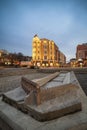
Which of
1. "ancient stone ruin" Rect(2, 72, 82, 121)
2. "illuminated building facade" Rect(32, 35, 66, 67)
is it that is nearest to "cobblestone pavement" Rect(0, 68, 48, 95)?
"ancient stone ruin" Rect(2, 72, 82, 121)

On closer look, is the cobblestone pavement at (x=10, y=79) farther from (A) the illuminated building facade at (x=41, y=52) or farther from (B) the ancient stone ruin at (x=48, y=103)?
(A) the illuminated building facade at (x=41, y=52)

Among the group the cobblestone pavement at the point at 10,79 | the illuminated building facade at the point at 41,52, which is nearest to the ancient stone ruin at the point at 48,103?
the cobblestone pavement at the point at 10,79

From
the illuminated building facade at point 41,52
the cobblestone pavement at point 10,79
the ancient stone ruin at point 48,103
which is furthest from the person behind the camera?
the illuminated building facade at point 41,52

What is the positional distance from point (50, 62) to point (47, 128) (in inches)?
2703

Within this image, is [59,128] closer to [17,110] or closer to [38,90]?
[38,90]

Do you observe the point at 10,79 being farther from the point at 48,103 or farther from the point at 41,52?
the point at 41,52

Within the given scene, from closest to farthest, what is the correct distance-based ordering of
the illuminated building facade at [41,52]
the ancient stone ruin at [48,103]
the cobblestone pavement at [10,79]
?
the ancient stone ruin at [48,103], the cobblestone pavement at [10,79], the illuminated building facade at [41,52]

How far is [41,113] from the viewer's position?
215cm

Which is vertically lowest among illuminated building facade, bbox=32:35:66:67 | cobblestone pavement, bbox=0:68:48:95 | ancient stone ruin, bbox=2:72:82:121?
cobblestone pavement, bbox=0:68:48:95

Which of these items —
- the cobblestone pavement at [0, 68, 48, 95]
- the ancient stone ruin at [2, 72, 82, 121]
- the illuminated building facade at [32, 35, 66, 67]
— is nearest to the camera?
the ancient stone ruin at [2, 72, 82, 121]

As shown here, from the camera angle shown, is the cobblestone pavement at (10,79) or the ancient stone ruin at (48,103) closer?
the ancient stone ruin at (48,103)

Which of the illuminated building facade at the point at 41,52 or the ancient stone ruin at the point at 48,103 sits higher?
the illuminated building facade at the point at 41,52

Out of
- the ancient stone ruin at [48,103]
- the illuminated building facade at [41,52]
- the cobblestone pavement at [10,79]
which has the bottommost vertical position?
the cobblestone pavement at [10,79]

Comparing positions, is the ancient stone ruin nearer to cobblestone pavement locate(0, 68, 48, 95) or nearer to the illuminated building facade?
cobblestone pavement locate(0, 68, 48, 95)
